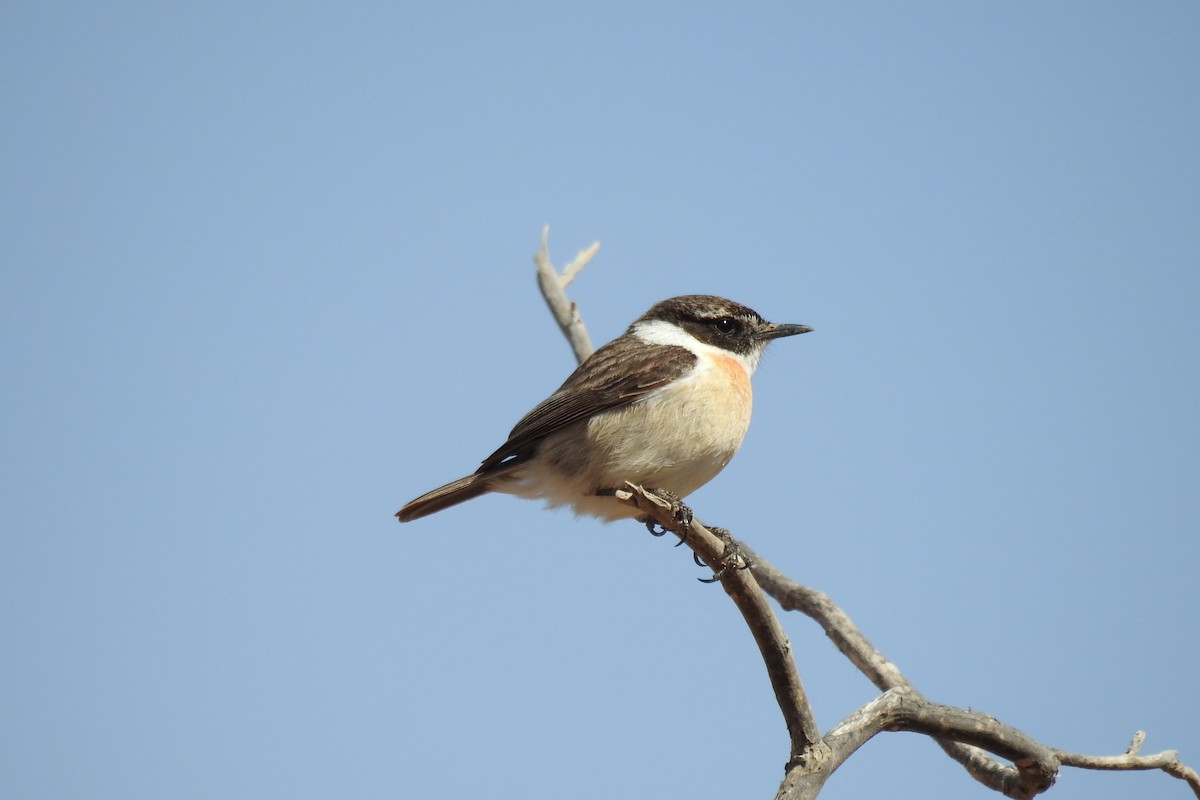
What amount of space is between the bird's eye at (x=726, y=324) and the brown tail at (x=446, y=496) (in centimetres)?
196

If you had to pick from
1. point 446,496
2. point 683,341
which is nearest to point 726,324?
point 683,341

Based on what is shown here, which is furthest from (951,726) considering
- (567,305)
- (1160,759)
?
(567,305)

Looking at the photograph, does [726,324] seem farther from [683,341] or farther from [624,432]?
[624,432]

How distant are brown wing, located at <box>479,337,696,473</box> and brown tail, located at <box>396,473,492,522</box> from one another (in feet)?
A: 0.36

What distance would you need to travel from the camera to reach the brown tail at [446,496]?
711cm

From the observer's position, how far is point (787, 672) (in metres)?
5.17

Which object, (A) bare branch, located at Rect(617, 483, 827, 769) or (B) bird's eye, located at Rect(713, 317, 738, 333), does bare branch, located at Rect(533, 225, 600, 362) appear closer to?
(B) bird's eye, located at Rect(713, 317, 738, 333)

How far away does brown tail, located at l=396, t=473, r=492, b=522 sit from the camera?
711cm

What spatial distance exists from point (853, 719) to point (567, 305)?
6775 mm

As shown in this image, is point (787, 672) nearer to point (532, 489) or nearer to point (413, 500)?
point (532, 489)

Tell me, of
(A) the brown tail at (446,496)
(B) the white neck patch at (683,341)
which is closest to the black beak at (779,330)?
(B) the white neck patch at (683,341)

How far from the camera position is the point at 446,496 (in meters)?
7.15

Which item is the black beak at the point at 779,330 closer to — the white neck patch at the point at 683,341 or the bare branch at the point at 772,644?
the white neck patch at the point at 683,341

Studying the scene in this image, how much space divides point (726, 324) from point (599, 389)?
133 cm
